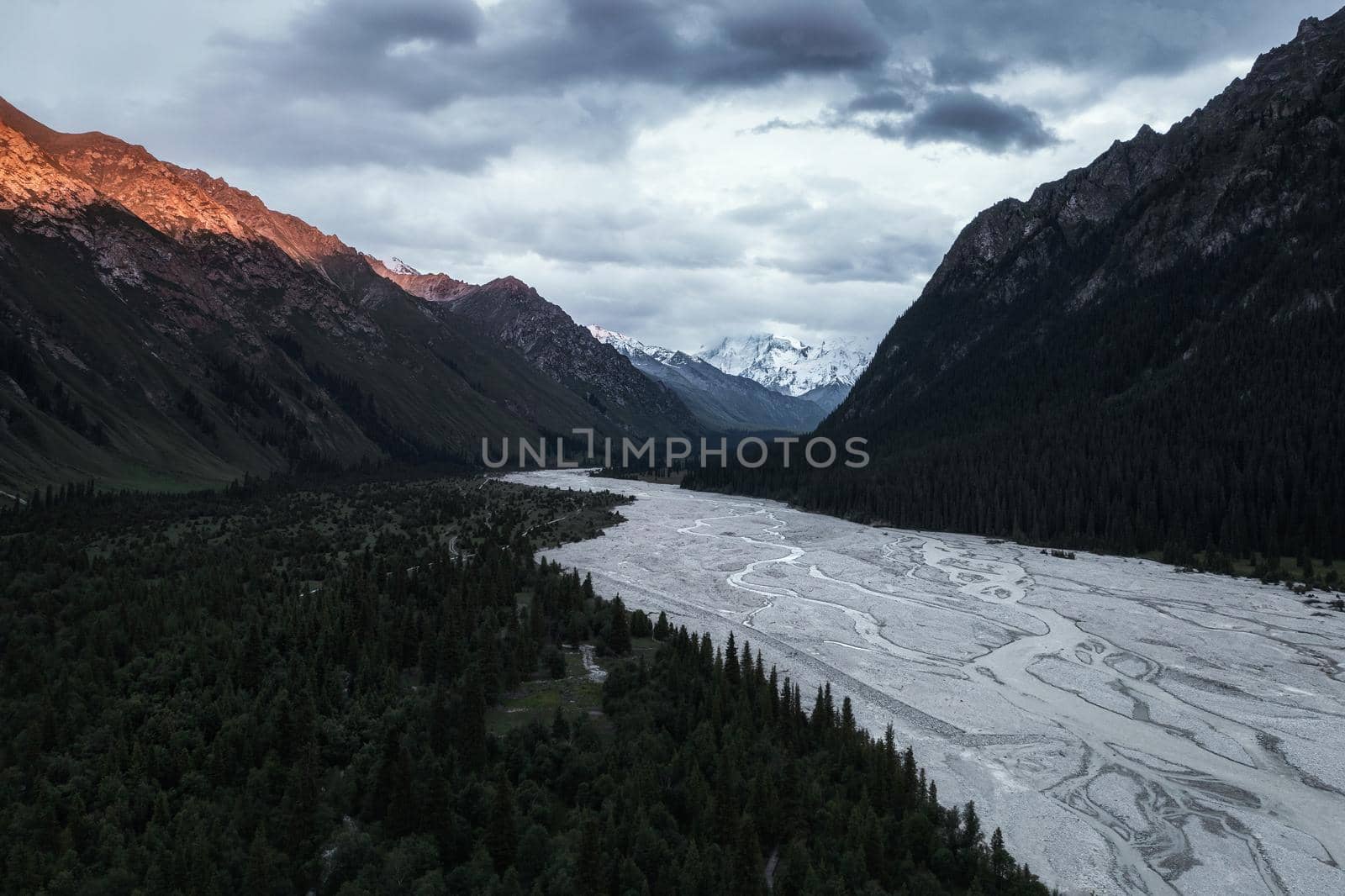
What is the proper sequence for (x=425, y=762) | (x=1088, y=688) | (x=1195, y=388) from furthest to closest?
1. (x=1195, y=388)
2. (x=1088, y=688)
3. (x=425, y=762)

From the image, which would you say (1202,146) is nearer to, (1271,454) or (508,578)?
(1271,454)

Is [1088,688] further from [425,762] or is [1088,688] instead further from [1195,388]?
[1195,388]

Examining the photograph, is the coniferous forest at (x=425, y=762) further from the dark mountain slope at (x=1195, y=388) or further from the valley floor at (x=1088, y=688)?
the dark mountain slope at (x=1195, y=388)

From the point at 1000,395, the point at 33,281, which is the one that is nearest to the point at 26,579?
the point at 33,281

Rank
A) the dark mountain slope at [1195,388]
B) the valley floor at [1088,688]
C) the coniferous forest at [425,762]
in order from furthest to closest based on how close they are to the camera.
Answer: the dark mountain slope at [1195,388] < the valley floor at [1088,688] < the coniferous forest at [425,762]

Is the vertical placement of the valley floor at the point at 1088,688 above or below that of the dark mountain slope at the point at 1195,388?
below

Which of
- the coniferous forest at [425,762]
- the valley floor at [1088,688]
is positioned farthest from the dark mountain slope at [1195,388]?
the coniferous forest at [425,762]

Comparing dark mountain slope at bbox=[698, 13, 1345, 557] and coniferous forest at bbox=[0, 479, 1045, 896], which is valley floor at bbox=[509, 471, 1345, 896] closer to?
coniferous forest at bbox=[0, 479, 1045, 896]

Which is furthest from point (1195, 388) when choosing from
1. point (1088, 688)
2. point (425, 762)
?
point (425, 762)
